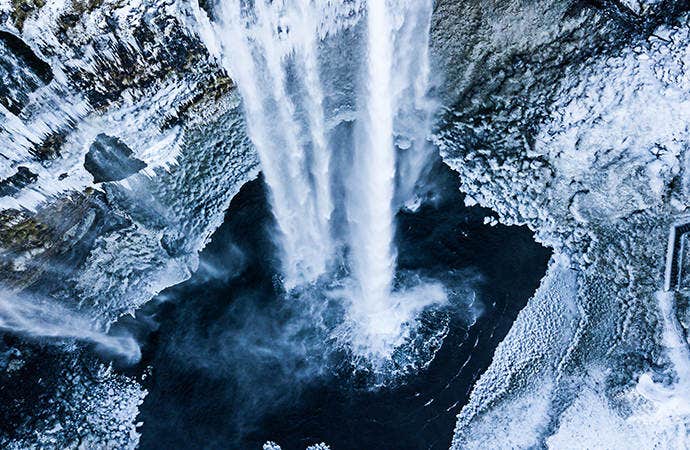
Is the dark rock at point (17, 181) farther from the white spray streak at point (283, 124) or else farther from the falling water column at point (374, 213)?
the falling water column at point (374, 213)

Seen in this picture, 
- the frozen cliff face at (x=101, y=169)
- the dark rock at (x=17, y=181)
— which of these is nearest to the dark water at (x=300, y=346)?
the frozen cliff face at (x=101, y=169)

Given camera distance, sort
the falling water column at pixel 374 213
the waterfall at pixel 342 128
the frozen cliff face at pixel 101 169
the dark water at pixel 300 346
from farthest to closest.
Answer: the falling water column at pixel 374 213
the dark water at pixel 300 346
the waterfall at pixel 342 128
the frozen cliff face at pixel 101 169

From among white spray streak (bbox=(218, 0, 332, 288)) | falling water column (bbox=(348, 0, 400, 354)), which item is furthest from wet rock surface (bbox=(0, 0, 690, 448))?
falling water column (bbox=(348, 0, 400, 354))

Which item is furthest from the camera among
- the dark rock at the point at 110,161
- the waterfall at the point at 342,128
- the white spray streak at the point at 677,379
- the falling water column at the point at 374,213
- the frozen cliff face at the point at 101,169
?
the falling water column at the point at 374,213

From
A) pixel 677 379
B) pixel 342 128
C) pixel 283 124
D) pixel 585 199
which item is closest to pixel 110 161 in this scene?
pixel 283 124

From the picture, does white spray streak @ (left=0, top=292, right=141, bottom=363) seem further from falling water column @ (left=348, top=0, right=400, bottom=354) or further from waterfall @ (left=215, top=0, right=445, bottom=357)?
falling water column @ (left=348, top=0, right=400, bottom=354)

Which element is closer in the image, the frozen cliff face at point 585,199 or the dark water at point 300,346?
the frozen cliff face at point 585,199
